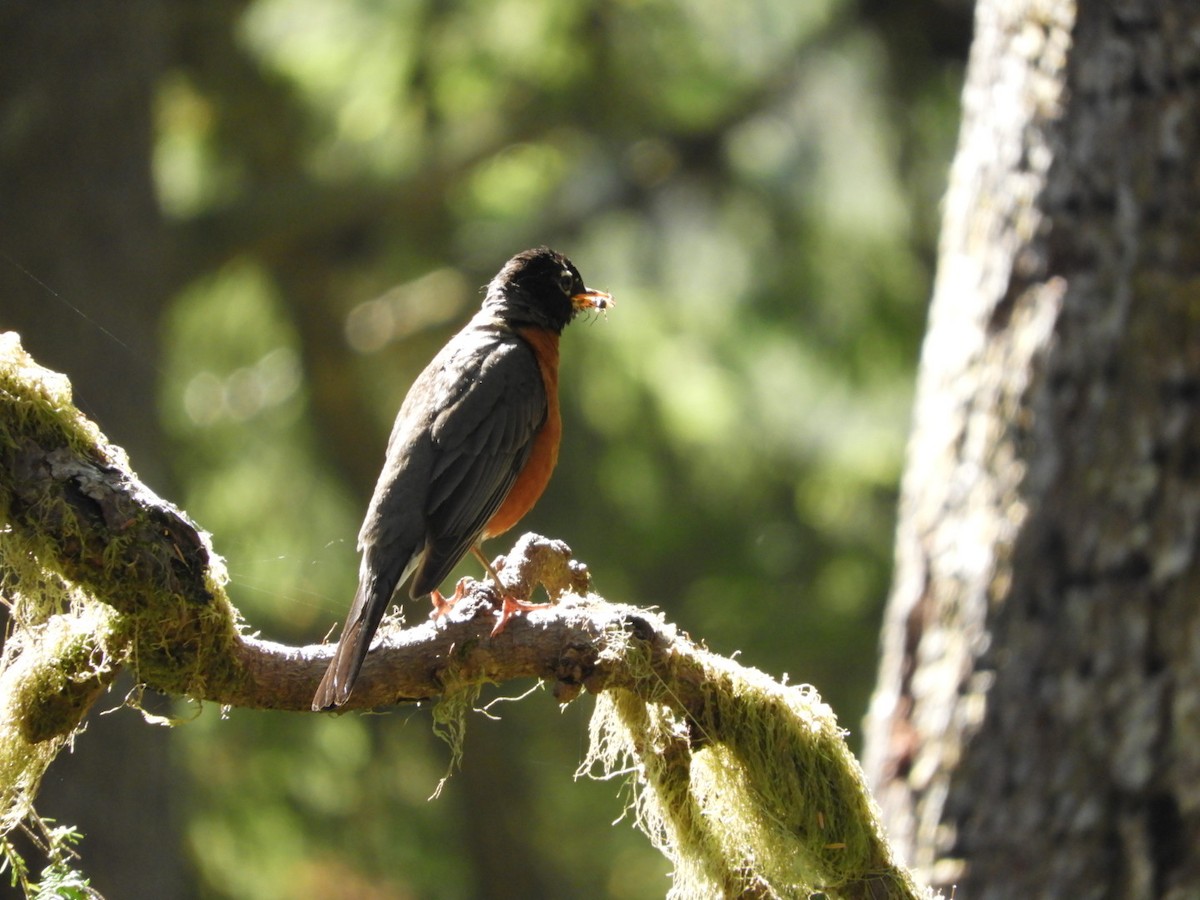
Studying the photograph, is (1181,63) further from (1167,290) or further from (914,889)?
(914,889)

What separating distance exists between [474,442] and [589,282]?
221 inches

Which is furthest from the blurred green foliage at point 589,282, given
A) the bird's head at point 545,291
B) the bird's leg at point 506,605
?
the bird's leg at point 506,605

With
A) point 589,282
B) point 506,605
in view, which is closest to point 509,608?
point 506,605

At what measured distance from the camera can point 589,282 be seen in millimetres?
9789

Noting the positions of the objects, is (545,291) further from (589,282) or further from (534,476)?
(589,282)

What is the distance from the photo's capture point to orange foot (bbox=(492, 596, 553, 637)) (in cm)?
310

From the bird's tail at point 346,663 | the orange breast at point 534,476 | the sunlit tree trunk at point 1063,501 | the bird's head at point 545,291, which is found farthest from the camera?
the bird's head at point 545,291

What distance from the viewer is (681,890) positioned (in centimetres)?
341

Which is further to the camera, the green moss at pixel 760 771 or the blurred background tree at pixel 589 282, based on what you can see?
the blurred background tree at pixel 589 282

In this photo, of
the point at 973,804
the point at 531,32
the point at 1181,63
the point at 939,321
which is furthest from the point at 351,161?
the point at 973,804

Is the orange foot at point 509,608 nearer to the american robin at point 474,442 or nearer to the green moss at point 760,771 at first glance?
the american robin at point 474,442

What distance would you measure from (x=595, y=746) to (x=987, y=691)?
1.81 m

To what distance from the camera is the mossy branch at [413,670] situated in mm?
2686

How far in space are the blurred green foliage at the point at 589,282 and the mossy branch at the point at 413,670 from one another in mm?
6026
